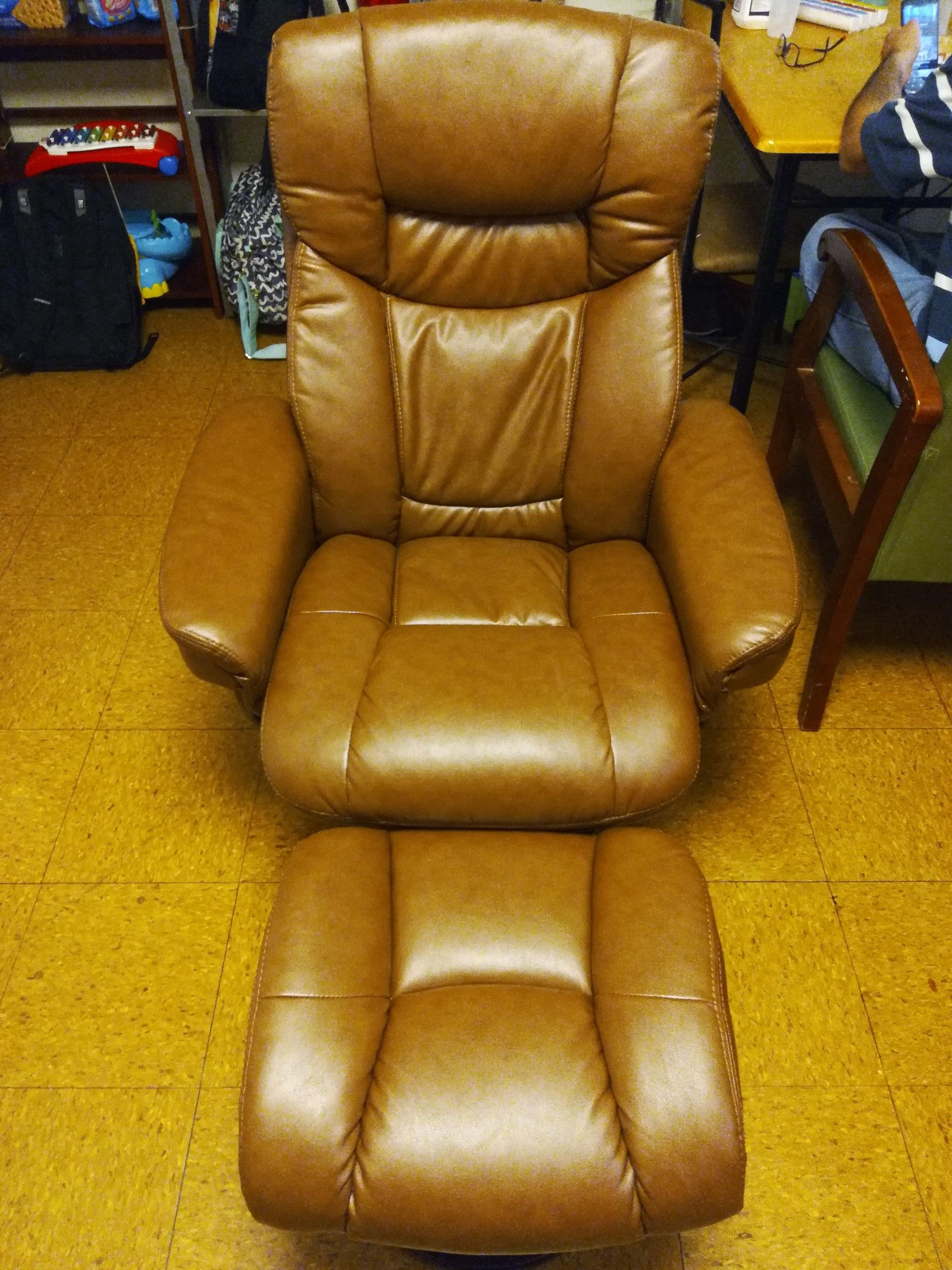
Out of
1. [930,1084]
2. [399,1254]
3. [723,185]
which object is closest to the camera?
[399,1254]

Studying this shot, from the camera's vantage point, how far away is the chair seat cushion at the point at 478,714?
1.26 m

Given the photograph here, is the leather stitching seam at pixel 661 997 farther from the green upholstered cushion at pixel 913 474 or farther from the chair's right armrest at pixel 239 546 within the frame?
the green upholstered cushion at pixel 913 474

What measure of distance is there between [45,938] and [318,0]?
2.24 metres

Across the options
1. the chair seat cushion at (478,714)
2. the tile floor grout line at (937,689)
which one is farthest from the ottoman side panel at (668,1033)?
the tile floor grout line at (937,689)

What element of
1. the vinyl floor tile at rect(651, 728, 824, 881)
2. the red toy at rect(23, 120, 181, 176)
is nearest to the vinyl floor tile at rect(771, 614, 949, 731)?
the vinyl floor tile at rect(651, 728, 824, 881)

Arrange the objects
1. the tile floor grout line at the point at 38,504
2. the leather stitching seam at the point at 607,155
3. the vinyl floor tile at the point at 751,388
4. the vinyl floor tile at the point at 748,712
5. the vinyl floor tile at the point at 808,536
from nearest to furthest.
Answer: the leather stitching seam at the point at 607,155
the vinyl floor tile at the point at 748,712
the vinyl floor tile at the point at 808,536
the tile floor grout line at the point at 38,504
the vinyl floor tile at the point at 751,388

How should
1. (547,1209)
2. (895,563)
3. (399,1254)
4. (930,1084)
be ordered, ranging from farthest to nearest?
1. (895,563)
2. (930,1084)
3. (399,1254)
4. (547,1209)

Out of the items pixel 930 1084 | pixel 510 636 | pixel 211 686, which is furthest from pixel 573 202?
pixel 930 1084

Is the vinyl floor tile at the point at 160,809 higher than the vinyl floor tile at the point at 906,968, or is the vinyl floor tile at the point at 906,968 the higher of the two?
the vinyl floor tile at the point at 906,968

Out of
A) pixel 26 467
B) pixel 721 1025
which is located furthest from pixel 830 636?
pixel 26 467

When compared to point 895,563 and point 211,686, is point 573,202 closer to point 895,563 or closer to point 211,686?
point 895,563

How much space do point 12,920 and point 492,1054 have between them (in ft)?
3.03

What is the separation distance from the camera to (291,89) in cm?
132

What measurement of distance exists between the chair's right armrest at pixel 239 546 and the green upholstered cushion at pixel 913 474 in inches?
37.1
